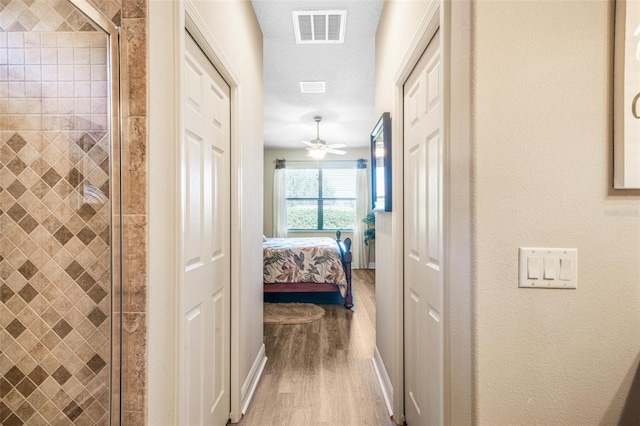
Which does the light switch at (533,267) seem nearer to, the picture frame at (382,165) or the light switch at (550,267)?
the light switch at (550,267)

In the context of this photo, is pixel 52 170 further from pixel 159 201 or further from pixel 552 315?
pixel 552 315

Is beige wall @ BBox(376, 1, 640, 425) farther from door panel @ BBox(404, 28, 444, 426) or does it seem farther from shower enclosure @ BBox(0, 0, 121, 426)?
shower enclosure @ BBox(0, 0, 121, 426)

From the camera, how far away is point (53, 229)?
1.19 m

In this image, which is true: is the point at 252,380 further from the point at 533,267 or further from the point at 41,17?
the point at 41,17

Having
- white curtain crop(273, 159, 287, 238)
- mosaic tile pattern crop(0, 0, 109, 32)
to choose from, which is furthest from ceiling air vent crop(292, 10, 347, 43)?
white curtain crop(273, 159, 287, 238)

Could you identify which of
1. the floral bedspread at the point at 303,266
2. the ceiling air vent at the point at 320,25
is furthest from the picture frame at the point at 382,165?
the floral bedspread at the point at 303,266

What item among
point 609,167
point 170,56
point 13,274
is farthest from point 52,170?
point 609,167

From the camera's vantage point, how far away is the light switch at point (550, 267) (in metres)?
0.98

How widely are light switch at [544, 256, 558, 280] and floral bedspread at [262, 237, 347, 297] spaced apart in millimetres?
3389

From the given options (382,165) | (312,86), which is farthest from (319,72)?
(382,165)

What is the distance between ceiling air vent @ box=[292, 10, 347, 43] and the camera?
8.08 feet

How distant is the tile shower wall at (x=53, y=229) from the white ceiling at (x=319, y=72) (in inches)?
65.2

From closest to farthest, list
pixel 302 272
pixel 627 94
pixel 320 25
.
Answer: pixel 627 94 → pixel 320 25 → pixel 302 272

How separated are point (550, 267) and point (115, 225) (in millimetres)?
1391
